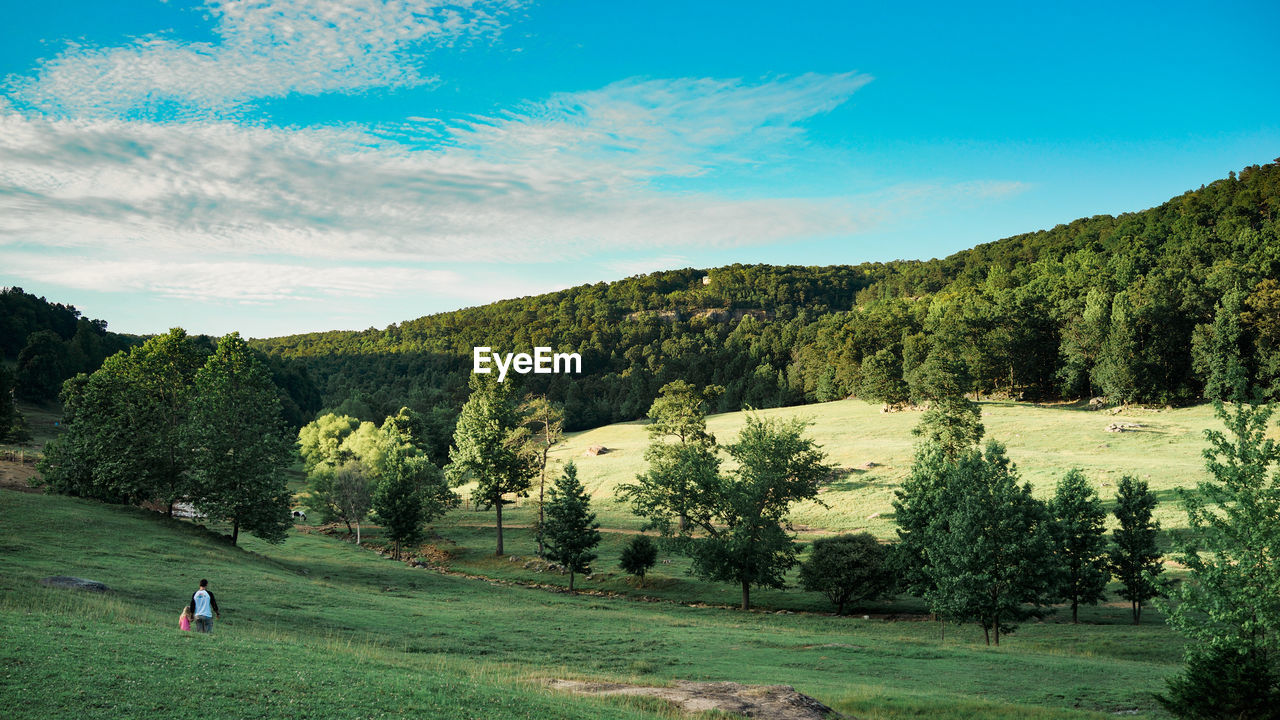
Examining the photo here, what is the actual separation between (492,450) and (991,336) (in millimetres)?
74745

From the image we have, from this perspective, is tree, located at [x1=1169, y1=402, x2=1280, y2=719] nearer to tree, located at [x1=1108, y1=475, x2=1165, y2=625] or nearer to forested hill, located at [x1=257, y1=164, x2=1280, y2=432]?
tree, located at [x1=1108, y1=475, x2=1165, y2=625]

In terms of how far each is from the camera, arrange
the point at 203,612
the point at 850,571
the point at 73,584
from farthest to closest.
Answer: the point at 850,571 < the point at 73,584 < the point at 203,612

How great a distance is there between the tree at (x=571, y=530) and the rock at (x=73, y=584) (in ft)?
81.8

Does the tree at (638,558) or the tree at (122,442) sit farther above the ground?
the tree at (122,442)

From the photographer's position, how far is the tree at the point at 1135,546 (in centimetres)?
3388

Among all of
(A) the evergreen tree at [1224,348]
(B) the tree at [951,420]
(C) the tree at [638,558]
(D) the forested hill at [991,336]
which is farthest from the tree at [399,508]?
(A) the evergreen tree at [1224,348]

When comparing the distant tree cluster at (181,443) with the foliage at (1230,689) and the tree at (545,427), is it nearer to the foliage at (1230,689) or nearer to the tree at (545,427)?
the tree at (545,427)

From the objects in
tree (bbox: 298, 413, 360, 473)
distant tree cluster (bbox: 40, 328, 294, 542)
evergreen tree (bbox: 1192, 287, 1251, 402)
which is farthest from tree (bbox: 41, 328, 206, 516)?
evergreen tree (bbox: 1192, 287, 1251, 402)

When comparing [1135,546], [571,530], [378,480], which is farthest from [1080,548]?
[378,480]

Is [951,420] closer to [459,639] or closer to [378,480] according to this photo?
[459,639]

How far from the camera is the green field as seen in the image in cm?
1191

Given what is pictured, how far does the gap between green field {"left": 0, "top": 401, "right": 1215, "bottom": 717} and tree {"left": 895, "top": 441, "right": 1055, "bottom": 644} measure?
5.75 ft

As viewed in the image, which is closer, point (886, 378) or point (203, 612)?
point (203, 612)

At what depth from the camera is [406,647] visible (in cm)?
2102
